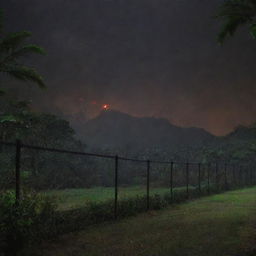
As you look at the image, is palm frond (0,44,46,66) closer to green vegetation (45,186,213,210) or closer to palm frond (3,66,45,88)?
palm frond (3,66,45,88)

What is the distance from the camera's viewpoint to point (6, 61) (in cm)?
1895

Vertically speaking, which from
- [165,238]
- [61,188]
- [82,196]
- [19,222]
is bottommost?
[61,188]

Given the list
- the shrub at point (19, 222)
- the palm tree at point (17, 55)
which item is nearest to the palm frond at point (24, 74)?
the palm tree at point (17, 55)

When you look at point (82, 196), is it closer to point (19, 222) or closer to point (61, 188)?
point (61, 188)

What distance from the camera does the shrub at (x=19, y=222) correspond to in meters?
7.46

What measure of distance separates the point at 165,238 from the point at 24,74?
39.6 ft

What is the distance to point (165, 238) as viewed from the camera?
32.6 feet

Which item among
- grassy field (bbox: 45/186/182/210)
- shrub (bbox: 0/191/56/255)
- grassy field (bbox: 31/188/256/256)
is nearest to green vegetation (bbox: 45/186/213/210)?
grassy field (bbox: 45/186/182/210)

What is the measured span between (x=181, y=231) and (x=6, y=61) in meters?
12.5

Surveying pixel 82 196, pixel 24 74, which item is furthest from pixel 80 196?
pixel 24 74

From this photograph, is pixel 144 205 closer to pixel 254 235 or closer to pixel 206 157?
pixel 254 235

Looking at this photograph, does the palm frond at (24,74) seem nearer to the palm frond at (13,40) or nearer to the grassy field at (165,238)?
the palm frond at (13,40)

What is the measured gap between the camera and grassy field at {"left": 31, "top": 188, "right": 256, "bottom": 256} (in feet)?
27.8

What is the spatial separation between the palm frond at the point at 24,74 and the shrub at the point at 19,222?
11.0m
